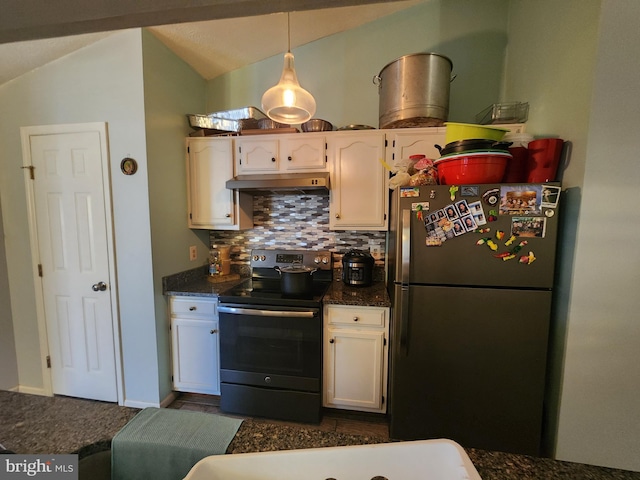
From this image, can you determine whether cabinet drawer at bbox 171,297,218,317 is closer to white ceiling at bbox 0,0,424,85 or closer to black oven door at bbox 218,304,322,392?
black oven door at bbox 218,304,322,392

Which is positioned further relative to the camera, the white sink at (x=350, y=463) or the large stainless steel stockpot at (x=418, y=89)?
the large stainless steel stockpot at (x=418, y=89)

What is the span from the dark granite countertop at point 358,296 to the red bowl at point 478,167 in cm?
90

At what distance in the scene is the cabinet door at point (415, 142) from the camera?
194 cm

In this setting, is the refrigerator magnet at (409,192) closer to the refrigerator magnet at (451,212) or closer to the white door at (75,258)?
the refrigerator magnet at (451,212)

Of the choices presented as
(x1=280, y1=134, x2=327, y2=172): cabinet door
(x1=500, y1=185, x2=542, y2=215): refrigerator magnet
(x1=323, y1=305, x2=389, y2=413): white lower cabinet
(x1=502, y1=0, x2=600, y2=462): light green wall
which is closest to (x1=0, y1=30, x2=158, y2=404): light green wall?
(x1=280, y1=134, x2=327, y2=172): cabinet door

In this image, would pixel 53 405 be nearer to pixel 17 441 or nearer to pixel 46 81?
pixel 17 441

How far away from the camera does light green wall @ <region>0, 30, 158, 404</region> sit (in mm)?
1813

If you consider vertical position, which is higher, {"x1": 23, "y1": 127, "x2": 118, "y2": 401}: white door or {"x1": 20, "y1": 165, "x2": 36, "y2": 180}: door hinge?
{"x1": 20, "y1": 165, "x2": 36, "y2": 180}: door hinge

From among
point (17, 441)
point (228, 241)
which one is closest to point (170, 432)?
point (17, 441)

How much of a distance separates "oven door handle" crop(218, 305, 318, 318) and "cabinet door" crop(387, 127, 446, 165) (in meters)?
1.30

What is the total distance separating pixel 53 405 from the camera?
74 centimetres

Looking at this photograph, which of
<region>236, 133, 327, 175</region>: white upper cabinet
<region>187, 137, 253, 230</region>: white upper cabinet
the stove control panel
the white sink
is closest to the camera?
the white sink

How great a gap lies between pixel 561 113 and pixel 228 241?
101 inches

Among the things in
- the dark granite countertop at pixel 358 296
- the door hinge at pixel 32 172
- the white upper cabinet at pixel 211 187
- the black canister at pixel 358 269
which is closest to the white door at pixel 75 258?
the door hinge at pixel 32 172
